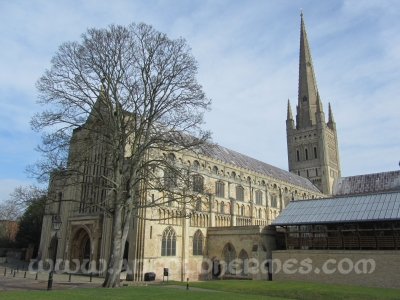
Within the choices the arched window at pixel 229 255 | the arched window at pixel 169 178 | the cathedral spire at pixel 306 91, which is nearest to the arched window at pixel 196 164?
the arched window at pixel 229 255

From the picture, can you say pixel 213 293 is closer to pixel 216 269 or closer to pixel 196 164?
pixel 216 269

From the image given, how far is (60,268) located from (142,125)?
23276 millimetres

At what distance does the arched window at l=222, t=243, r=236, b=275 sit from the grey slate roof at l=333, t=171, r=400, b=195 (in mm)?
42854

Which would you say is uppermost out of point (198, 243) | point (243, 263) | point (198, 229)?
point (198, 229)

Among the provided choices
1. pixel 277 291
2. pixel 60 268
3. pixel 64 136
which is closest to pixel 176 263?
pixel 60 268

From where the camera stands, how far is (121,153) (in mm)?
20594

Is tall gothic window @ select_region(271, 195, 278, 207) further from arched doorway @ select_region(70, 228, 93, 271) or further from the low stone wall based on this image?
arched doorway @ select_region(70, 228, 93, 271)

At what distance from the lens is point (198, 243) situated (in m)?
39.1

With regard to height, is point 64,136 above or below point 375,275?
above

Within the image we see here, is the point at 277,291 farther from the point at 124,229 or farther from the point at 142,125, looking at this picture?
the point at 142,125

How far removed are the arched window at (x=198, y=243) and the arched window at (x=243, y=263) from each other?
5.00 metres

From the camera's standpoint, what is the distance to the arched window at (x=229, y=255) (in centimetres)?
3718

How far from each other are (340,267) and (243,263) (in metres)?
11.7

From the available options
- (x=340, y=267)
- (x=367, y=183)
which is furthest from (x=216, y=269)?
(x=367, y=183)
